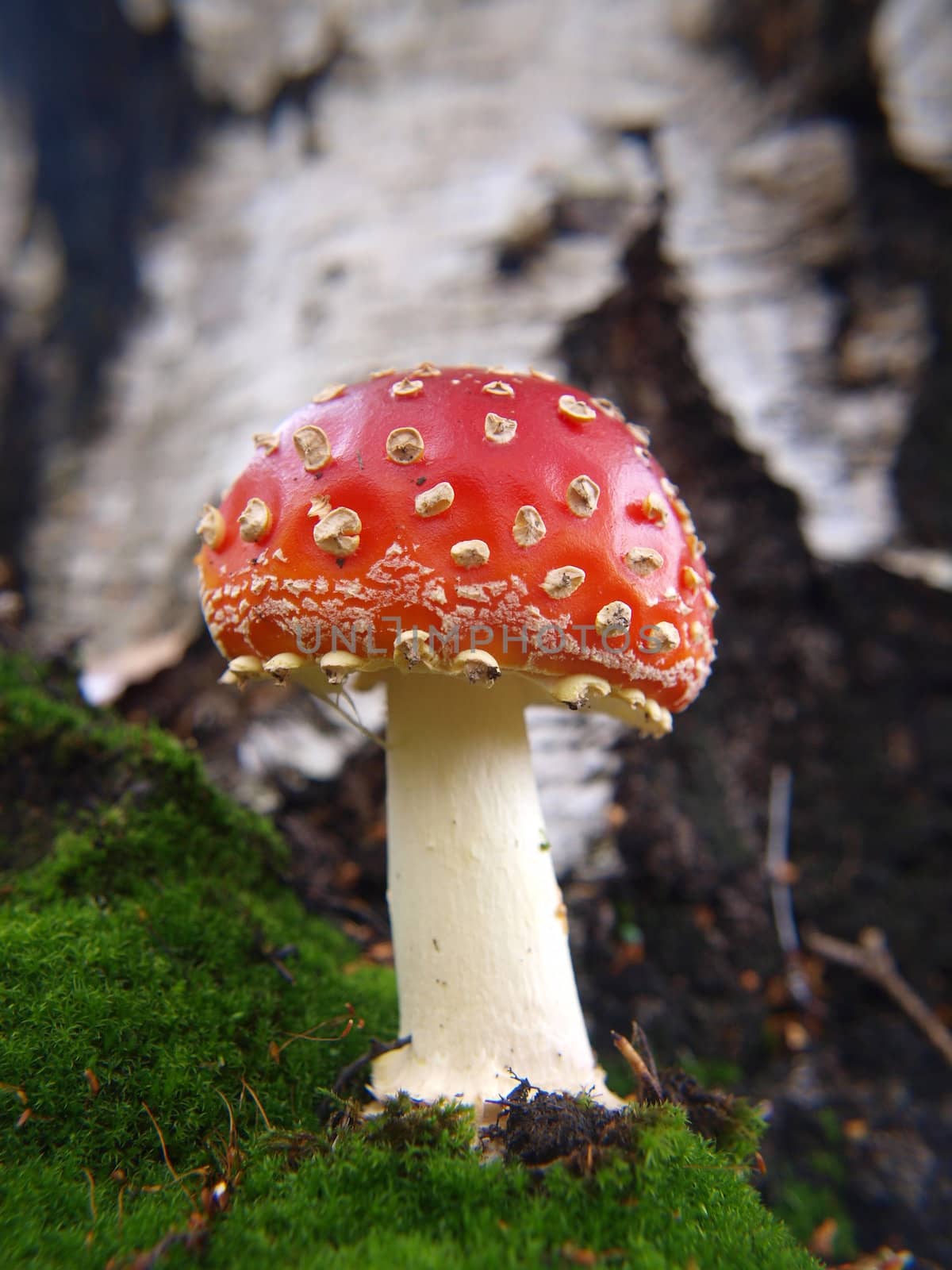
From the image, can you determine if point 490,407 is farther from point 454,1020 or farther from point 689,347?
point 689,347

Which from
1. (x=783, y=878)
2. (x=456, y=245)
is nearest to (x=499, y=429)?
(x=456, y=245)

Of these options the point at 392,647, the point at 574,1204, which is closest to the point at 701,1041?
the point at 574,1204

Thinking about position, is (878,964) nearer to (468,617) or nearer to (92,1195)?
(468,617)

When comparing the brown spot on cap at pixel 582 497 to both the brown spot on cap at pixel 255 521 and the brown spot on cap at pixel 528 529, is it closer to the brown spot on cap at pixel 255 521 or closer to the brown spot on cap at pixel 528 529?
the brown spot on cap at pixel 528 529

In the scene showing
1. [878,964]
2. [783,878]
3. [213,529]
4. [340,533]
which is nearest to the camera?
[340,533]

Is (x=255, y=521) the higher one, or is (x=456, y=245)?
(x=456, y=245)

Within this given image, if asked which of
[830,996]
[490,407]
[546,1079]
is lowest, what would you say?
[830,996]
